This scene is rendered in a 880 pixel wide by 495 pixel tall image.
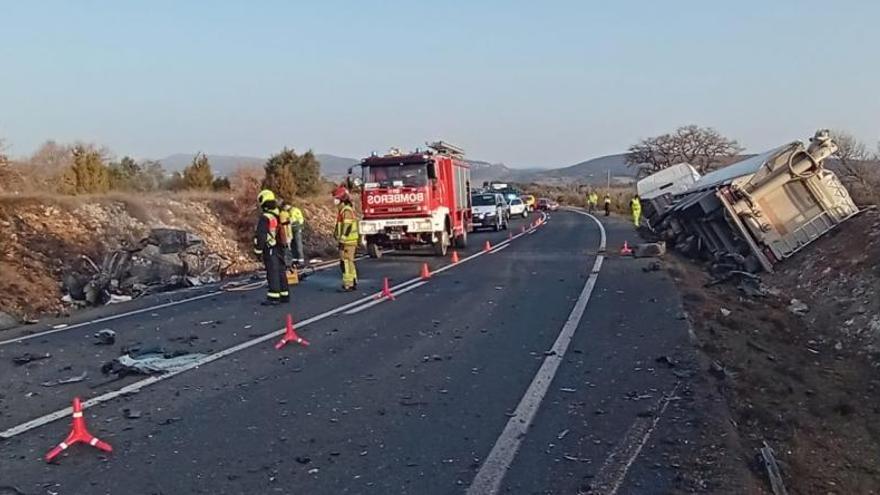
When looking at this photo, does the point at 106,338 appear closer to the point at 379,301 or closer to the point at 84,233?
the point at 379,301

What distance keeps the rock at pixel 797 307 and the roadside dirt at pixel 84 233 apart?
43.5 ft

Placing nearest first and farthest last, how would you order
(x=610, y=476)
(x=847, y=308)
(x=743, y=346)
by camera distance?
(x=610, y=476) < (x=743, y=346) < (x=847, y=308)

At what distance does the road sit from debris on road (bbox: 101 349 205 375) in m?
0.21

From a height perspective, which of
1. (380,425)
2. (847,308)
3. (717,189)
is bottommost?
(847,308)

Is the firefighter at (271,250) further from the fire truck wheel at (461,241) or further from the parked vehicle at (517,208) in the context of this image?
the parked vehicle at (517,208)

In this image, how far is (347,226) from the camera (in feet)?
48.4

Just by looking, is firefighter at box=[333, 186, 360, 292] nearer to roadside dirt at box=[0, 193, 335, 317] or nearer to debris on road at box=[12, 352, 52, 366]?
roadside dirt at box=[0, 193, 335, 317]

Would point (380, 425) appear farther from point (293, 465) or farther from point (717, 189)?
point (717, 189)

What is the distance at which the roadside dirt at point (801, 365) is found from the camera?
19.2 feet

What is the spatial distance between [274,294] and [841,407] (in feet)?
26.7

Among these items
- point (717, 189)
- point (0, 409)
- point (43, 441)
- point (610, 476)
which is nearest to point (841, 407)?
point (610, 476)

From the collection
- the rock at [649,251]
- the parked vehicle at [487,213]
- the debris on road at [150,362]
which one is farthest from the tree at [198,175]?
the debris on road at [150,362]

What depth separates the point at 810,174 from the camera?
19.0 m

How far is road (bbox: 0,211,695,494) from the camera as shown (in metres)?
5.08
